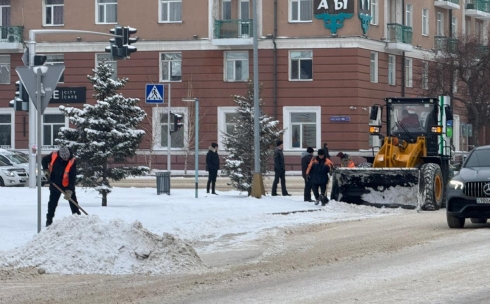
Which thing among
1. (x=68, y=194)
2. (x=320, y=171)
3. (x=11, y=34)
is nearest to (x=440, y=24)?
(x=11, y=34)

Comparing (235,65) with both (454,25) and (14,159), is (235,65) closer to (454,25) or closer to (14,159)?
(14,159)

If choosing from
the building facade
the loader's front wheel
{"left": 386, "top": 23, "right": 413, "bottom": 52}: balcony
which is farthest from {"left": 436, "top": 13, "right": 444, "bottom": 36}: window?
the loader's front wheel

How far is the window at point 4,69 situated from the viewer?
57.9 metres

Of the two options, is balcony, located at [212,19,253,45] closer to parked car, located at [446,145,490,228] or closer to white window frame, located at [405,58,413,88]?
white window frame, located at [405,58,413,88]

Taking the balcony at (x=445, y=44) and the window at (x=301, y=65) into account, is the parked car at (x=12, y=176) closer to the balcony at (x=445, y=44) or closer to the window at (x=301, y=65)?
the window at (x=301, y=65)

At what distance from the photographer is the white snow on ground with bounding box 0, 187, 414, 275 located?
1562 centimetres

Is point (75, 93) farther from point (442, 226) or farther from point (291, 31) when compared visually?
point (442, 226)

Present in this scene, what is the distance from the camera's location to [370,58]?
54.9 meters

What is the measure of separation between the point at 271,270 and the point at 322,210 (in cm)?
1305

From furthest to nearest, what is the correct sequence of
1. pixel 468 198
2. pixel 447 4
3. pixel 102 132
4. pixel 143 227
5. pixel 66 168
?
pixel 447 4
pixel 102 132
pixel 66 168
pixel 468 198
pixel 143 227

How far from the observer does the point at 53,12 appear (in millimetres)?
57062

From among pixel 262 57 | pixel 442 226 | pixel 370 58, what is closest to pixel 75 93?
pixel 262 57

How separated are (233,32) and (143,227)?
3806 cm

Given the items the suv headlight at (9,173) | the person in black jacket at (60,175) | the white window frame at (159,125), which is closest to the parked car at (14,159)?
the suv headlight at (9,173)
